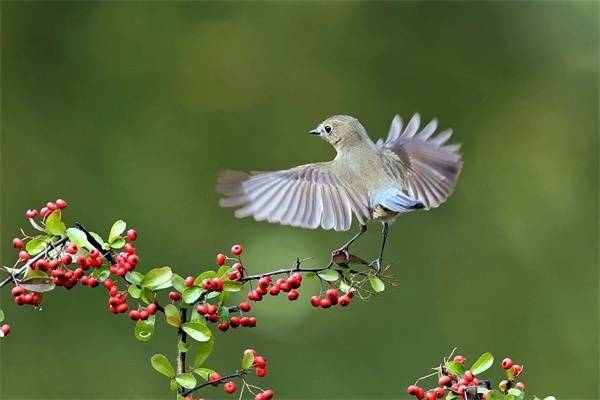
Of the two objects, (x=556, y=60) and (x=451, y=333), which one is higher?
(x=556, y=60)

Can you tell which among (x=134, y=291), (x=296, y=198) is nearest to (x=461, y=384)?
(x=134, y=291)

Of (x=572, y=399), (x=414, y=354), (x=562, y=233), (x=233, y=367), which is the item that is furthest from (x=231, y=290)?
(x=562, y=233)

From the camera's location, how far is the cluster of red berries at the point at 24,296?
86.7 inches

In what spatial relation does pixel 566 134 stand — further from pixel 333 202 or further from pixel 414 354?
pixel 333 202

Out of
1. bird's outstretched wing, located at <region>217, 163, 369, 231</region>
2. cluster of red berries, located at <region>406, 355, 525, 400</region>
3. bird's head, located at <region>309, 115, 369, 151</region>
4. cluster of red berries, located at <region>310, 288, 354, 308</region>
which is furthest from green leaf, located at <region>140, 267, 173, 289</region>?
bird's head, located at <region>309, 115, 369, 151</region>

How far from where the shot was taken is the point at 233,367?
6.22 m

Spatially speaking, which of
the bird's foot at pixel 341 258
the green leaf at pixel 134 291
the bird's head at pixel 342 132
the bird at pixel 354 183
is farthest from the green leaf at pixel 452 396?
the bird's head at pixel 342 132

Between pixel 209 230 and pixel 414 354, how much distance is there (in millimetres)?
1790

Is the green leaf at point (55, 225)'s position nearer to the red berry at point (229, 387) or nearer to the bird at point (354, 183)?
the red berry at point (229, 387)

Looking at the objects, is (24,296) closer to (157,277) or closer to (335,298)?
(157,277)

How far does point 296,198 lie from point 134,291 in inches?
48.6

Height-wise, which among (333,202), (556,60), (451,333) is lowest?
(451,333)

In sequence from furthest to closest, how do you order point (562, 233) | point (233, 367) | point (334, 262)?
1. point (562, 233)
2. point (233, 367)
3. point (334, 262)

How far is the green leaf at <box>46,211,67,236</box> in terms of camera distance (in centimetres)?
A: 217
